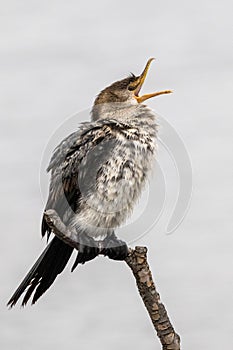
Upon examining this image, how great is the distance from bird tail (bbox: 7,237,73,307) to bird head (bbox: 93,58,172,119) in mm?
1273

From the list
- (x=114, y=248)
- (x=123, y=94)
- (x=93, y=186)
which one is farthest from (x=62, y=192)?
(x=123, y=94)

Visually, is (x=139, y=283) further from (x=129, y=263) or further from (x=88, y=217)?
(x=88, y=217)

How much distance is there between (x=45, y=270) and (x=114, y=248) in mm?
639

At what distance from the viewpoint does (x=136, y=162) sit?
21.9ft

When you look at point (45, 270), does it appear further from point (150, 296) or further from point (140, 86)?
point (140, 86)

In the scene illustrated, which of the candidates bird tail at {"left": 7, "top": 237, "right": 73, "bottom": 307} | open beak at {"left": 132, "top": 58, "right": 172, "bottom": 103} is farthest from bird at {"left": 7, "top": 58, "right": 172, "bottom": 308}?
open beak at {"left": 132, "top": 58, "right": 172, "bottom": 103}

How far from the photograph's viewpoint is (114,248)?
6.61m

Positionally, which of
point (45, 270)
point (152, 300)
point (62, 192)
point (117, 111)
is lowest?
point (152, 300)

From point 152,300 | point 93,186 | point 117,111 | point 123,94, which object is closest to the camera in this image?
point 152,300

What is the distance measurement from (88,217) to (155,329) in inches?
45.9

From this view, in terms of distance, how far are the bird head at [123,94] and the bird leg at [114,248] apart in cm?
114

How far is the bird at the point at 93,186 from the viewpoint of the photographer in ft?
21.6

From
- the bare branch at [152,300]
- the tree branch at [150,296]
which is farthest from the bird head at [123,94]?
the bare branch at [152,300]

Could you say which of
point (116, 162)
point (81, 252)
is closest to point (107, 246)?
point (81, 252)
